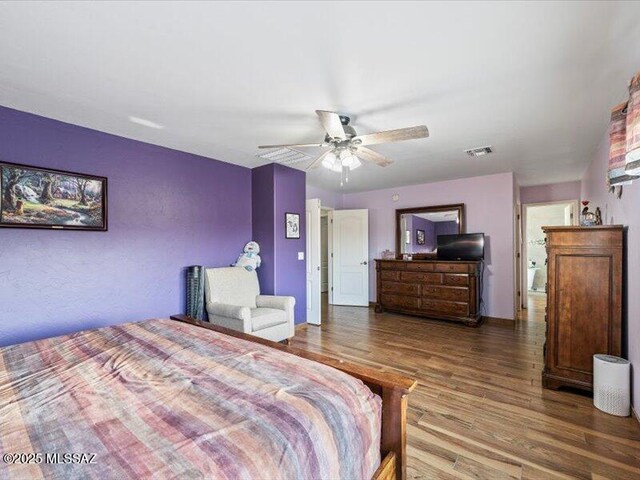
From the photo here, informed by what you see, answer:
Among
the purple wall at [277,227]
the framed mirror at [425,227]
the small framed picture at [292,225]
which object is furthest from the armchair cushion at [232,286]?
the framed mirror at [425,227]

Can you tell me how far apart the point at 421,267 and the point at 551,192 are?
308cm

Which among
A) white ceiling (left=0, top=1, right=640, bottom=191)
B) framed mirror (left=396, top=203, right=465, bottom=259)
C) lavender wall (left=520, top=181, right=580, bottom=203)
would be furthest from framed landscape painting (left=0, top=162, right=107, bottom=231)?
lavender wall (left=520, top=181, right=580, bottom=203)

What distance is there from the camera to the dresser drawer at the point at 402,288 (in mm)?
4902

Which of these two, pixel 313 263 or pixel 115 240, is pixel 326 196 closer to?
pixel 313 263

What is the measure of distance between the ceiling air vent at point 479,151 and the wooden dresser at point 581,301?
Answer: 132cm

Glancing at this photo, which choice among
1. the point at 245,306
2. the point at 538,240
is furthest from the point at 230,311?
the point at 538,240

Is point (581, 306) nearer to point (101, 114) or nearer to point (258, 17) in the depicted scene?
point (258, 17)

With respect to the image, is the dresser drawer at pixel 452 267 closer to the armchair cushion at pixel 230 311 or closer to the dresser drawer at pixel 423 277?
the dresser drawer at pixel 423 277

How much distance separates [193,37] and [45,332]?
2725 mm

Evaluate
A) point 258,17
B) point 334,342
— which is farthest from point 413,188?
point 258,17

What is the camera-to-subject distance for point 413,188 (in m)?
5.53

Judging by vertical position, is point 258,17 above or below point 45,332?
above

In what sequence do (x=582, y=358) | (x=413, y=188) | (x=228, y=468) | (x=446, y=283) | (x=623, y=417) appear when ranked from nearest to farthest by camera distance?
(x=228, y=468), (x=623, y=417), (x=582, y=358), (x=446, y=283), (x=413, y=188)

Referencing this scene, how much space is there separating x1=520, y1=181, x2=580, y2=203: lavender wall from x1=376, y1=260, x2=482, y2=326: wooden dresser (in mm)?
2287
